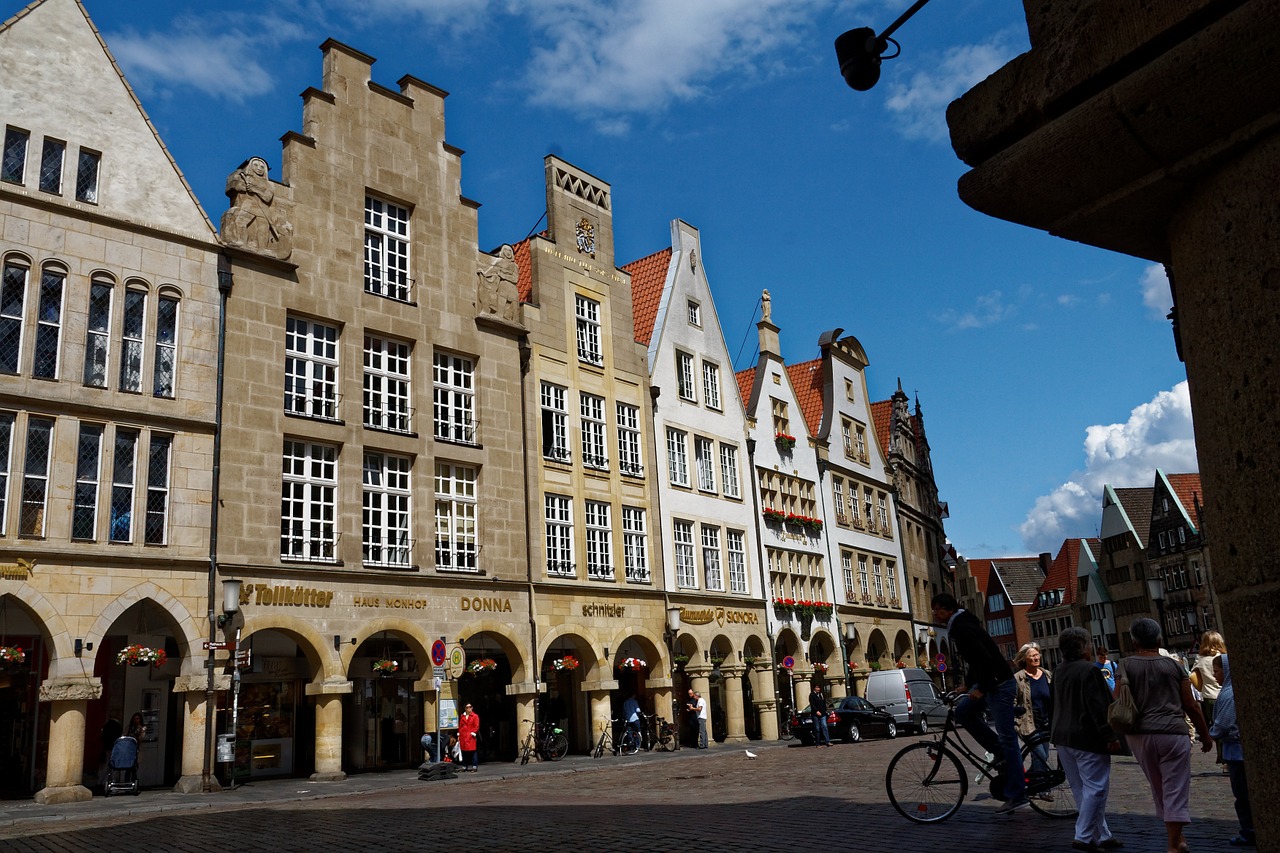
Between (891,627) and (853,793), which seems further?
(891,627)

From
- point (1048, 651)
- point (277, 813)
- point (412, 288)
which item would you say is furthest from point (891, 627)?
point (1048, 651)

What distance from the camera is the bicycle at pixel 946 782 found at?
33.0 feet

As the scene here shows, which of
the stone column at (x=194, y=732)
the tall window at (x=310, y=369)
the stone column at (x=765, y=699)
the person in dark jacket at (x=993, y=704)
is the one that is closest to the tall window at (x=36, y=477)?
the stone column at (x=194, y=732)

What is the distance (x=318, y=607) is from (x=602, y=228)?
17357 mm

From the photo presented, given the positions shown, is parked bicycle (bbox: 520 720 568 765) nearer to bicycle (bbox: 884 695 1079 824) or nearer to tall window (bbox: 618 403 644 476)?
tall window (bbox: 618 403 644 476)

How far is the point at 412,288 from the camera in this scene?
3002 cm

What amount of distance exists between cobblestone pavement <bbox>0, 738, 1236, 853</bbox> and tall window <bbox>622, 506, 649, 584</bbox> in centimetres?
1269

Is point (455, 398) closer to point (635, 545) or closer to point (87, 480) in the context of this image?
point (635, 545)

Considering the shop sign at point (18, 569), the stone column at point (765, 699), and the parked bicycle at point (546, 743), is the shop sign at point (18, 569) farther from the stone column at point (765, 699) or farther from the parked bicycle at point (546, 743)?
the stone column at point (765, 699)

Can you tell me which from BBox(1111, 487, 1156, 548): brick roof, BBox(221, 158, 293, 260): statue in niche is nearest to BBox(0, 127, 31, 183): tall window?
BBox(221, 158, 293, 260): statue in niche

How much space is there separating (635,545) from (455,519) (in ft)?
25.5

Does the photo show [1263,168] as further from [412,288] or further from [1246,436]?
[412,288]

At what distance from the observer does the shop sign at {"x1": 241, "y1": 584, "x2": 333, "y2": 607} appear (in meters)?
24.4

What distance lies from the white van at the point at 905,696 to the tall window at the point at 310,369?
20188 millimetres
